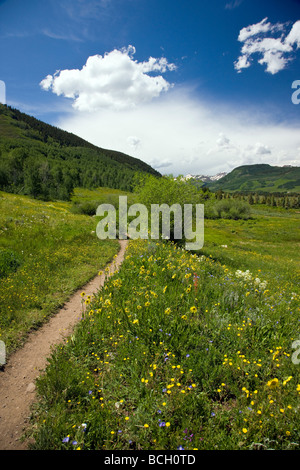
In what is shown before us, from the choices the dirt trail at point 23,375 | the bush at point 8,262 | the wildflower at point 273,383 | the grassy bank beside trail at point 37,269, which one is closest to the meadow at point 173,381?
the wildflower at point 273,383

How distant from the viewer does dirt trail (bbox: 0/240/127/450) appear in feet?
11.8

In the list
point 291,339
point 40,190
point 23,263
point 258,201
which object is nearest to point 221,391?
point 291,339

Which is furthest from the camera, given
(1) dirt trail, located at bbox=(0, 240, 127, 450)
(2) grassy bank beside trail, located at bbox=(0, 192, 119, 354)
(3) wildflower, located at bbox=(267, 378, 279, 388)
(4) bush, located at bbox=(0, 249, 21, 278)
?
(4) bush, located at bbox=(0, 249, 21, 278)

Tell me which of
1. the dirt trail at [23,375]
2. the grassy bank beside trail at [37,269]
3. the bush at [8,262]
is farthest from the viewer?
the bush at [8,262]

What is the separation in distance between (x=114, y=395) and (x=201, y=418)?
1508 millimetres

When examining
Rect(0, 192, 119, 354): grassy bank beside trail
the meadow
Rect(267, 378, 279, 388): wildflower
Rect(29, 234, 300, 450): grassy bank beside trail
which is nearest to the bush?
Rect(0, 192, 119, 354): grassy bank beside trail

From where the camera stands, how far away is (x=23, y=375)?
4766mm

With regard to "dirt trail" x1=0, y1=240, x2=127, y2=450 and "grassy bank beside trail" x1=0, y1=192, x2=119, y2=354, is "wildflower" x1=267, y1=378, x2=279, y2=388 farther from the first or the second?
"grassy bank beside trail" x1=0, y1=192, x2=119, y2=354

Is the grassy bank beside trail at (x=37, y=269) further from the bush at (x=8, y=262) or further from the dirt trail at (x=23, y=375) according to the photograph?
the dirt trail at (x=23, y=375)

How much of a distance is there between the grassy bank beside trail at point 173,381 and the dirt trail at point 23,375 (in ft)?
0.98

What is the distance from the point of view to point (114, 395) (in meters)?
3.94

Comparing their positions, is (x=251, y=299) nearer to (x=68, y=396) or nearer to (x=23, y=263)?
(x=68, y=396)

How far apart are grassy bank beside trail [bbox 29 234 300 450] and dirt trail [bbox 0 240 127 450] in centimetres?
30

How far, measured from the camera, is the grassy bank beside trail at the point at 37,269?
6652 millimetres
